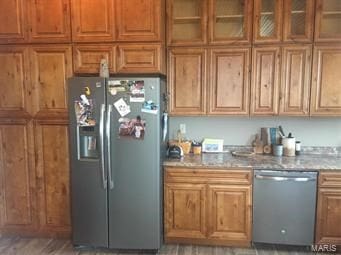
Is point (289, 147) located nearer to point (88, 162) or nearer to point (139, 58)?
point (139, 58)

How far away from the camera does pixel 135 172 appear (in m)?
2.83

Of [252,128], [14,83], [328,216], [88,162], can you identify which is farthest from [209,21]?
[328,216]

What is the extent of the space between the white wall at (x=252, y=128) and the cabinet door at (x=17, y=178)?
158cm

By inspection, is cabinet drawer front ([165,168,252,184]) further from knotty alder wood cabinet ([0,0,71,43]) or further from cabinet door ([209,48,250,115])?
knotty alder wood cabinet ([0,0,71,43])

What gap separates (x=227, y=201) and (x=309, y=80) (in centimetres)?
148

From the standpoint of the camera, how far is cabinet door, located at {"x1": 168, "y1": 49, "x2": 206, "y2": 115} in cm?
321

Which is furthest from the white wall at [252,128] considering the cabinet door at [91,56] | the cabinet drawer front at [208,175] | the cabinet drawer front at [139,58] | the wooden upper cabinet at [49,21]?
the wooden upper cabinet at [49,21]

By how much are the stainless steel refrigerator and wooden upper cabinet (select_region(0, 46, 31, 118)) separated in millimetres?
617

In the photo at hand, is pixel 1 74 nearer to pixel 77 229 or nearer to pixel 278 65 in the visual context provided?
pixel 77 229

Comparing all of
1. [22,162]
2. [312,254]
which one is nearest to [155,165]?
[22,162]

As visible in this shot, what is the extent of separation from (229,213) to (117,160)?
3.95 feet

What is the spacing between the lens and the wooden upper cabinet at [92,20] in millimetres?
2959

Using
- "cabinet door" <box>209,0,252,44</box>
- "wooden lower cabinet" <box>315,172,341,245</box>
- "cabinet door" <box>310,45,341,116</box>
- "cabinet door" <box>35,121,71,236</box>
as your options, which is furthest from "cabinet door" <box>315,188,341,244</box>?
"cabinet door" <box>35,121,71,236</box>

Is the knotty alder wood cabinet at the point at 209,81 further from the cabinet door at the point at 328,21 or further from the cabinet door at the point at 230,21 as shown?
the cabinet door at the point at 328,21
